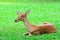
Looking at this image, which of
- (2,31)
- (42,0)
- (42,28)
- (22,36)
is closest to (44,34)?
(42,28)

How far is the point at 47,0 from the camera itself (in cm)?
2756

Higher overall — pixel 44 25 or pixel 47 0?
pixel 44 25

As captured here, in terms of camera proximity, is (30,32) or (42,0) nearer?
(30,32)

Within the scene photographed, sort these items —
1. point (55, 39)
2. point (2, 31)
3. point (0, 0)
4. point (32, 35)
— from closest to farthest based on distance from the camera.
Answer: point (55, 39) → point (32, 35) → point (2, 31) → point (0, 0)

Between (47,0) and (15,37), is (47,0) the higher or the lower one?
the lower one

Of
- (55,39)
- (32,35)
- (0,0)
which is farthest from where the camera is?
(0,0)

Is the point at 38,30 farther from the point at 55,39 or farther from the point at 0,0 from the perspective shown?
the point at 0,0

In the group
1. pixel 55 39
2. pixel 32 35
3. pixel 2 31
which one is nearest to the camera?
pixel 55 39

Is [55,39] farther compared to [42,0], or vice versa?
[42,0]

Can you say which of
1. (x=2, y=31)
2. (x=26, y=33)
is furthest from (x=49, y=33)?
(x=2, y=31)

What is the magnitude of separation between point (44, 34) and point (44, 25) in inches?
12.5

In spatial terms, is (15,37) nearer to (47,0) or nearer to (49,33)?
(49,33)

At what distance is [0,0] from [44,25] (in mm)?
18501

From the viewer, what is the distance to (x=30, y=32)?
8.80 meters
